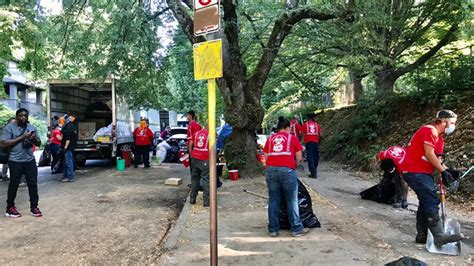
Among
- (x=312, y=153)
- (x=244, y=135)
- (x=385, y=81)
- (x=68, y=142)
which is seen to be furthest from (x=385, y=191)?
(x=68, y=142)

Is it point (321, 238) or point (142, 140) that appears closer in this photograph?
point (321, 238)

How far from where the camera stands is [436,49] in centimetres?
1295

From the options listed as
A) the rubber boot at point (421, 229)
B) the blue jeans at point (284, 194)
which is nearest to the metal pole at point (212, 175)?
the blue jeans at point (284, 194)

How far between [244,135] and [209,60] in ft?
23.7

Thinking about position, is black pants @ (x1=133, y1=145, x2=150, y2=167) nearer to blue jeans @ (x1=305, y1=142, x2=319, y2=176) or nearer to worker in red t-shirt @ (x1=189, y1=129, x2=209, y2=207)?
blue jeans @ (x1=305, y1=142, x2=319, y2=176)

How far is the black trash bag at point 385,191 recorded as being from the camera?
7.75 m

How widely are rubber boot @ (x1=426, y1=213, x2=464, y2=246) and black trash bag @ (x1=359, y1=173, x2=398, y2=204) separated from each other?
9.36 ft

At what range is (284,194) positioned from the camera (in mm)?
5730

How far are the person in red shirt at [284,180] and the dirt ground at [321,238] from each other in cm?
19

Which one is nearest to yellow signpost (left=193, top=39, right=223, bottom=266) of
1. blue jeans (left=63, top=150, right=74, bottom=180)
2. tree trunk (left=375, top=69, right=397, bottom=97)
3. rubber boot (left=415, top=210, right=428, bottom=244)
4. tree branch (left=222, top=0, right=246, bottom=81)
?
rubber boot (left=415, top=210, right=428, bottom=244)

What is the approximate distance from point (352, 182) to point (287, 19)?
14.4 feet

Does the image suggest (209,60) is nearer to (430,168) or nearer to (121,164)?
(430,168)

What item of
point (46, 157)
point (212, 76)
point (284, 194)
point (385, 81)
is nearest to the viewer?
point (212, 76)

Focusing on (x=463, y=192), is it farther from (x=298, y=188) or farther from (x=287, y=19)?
(x=287, y=19)
